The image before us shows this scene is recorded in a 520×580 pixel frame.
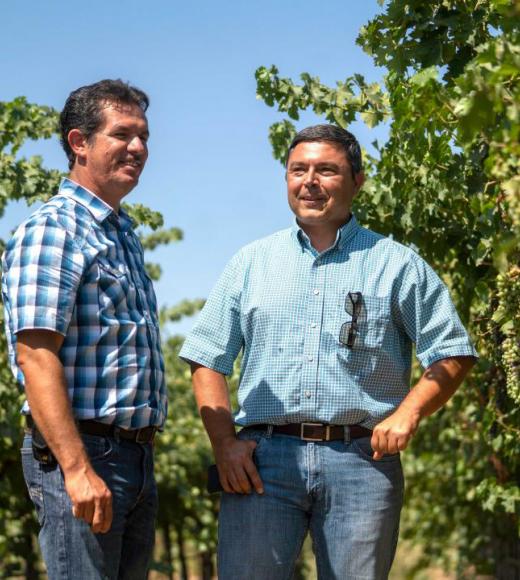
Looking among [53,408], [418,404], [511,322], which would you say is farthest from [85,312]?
[511,322]

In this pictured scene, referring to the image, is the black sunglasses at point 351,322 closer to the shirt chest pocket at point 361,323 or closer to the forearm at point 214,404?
the shirt chest pocket at point 361,323

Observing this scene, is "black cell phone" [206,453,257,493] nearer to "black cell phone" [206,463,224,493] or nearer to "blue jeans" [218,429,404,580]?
"black cell phone" [206,463,224,493]

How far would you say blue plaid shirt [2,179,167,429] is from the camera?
3080 mm

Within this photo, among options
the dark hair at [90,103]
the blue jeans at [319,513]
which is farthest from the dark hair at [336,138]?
the blue jeans at [319,513]

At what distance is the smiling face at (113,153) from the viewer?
341 cm

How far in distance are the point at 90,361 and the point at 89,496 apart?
39 cm

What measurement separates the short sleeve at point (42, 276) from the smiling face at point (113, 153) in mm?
295

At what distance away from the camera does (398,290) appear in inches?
141

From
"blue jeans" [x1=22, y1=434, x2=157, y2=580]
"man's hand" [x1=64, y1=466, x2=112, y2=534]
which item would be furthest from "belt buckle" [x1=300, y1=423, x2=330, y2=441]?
"man's hand" [x1=64, y1=466, x2=112, y2=534]

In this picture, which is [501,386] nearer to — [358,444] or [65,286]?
[358,444]

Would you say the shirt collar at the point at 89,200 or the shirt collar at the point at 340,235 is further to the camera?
the shirt collar at the point at 340,235

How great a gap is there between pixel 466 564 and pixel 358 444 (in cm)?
822

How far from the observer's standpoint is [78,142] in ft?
11.3

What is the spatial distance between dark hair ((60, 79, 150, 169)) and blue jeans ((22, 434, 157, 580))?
94cm
